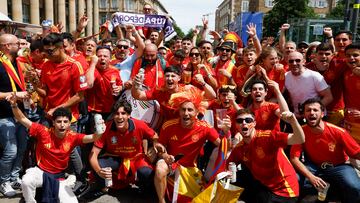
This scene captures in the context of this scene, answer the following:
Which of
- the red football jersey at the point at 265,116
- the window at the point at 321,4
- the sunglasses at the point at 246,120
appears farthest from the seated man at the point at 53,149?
the window at the point at 321,4

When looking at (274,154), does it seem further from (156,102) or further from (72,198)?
(72,198)

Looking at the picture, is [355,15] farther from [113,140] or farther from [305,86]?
[113,140]

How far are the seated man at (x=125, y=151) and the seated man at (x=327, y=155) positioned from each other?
6.14ft

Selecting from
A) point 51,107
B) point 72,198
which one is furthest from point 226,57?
point 72,198

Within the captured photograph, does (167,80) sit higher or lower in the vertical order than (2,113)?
higher

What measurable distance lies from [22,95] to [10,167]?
3.61 feet

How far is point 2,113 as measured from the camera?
15.7 feet

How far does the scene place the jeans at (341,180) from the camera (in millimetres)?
4086

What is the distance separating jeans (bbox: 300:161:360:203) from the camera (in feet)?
13.4

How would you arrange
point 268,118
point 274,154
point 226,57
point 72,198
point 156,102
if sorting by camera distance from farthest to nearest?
point 226,57
point 156,102
point 268,118
point 72,198
point 274,154

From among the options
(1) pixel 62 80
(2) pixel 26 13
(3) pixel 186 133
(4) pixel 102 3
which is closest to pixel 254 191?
(3) pixel 186 133

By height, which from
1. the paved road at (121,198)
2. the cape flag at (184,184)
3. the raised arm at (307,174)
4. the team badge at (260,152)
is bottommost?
the paved road at (121,198)

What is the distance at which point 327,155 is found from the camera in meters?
4.31

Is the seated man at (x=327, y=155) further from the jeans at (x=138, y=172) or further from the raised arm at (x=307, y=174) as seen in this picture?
the jeans at (x=138, y=172)
